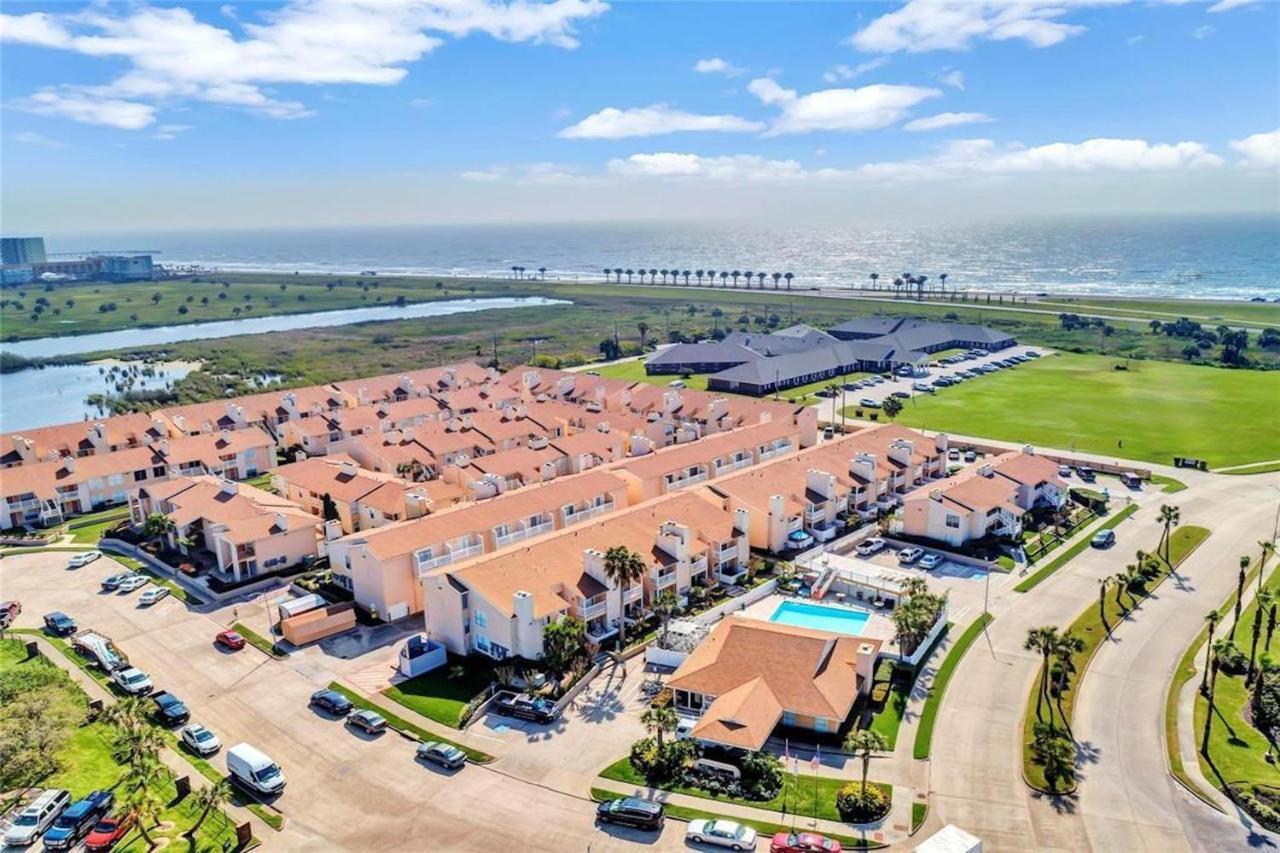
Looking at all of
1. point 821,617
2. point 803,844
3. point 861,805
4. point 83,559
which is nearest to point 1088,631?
point 821,617

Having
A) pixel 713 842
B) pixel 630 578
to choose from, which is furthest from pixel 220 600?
pixel 713 842

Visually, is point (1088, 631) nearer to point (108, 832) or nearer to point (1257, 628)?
point (1257, 628)

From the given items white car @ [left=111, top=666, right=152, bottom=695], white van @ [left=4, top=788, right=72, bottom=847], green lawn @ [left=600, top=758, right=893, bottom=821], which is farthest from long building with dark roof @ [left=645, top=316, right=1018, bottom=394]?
white van @ [left=4, top=788, right=72, bottom=847]

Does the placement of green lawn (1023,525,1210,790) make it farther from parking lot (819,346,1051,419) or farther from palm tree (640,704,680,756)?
parking lot (819,346,1051,419)

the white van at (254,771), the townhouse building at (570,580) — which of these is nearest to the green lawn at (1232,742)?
the townhouse building at (570,580)

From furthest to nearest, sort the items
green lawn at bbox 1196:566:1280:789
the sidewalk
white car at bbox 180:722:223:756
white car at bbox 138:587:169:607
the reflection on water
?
the reflection on water, white car at bbox 138:587:169:607, white car at bbox 180:722:223:756, green lawn at bbox 1196:566:1280:789, the sidewalk

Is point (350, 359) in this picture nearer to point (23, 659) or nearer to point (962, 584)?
point (23, 659)
